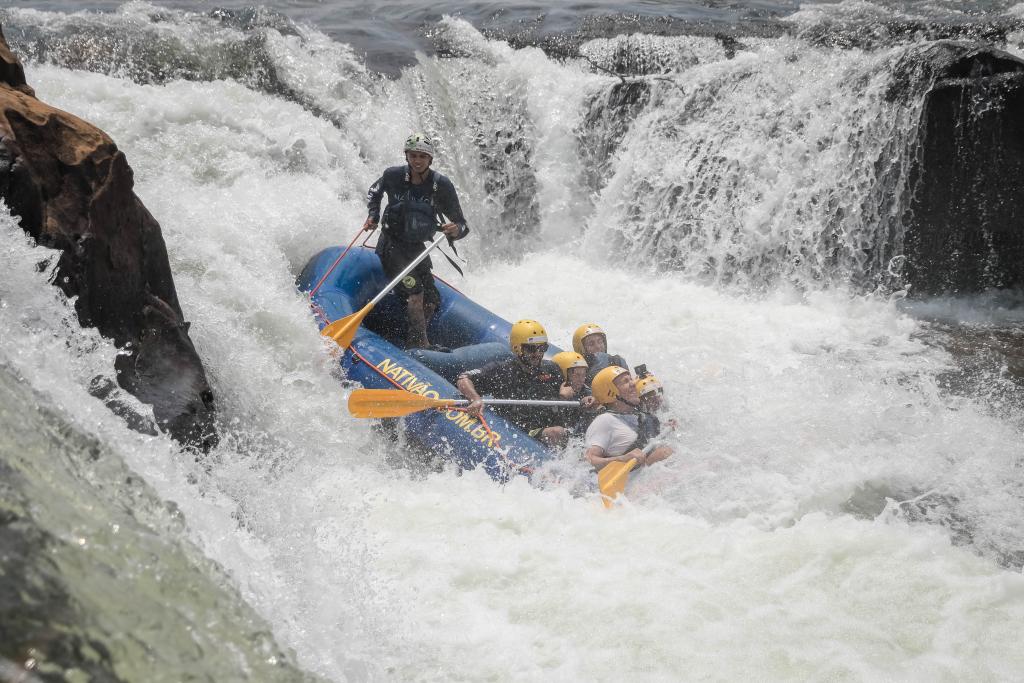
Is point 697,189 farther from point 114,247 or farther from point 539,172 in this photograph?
point 114,247

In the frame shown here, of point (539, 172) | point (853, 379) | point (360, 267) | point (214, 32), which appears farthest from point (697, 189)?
point (214, 32)

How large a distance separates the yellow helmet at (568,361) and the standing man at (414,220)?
1239 mm

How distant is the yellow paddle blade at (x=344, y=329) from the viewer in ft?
19.5

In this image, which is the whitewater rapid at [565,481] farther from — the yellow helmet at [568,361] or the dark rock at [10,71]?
the dark rock at [10,71]

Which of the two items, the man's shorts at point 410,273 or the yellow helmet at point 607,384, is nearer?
the yellow helmet at point 607,384

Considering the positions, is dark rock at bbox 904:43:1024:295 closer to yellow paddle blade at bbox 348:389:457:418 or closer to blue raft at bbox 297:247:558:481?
blue raft at bbox 297:247:558:481

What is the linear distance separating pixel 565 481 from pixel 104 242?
102 inches

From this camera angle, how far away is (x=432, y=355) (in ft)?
19.7

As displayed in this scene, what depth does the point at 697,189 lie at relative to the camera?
9.05 meters

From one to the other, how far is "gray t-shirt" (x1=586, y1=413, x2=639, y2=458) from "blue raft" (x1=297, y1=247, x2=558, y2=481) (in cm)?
28

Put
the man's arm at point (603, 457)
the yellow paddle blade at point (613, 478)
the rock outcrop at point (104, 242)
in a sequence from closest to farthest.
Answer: the rock outcrop at point (104, 242) < the yellow paddle blade at point (613, 478) < the man's arm at point (603, 457)

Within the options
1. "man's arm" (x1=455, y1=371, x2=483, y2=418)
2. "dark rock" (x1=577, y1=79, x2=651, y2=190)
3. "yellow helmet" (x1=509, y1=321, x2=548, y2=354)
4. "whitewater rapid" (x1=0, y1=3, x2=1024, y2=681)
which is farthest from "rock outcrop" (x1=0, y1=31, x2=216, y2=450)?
"dark rock" (x1=577, y1=79, x2=651, y2=190)

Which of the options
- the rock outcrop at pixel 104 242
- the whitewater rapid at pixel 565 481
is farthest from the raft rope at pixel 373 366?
the rock outcrop at pixel 104 242

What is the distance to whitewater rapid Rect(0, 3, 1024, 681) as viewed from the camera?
3434mm
